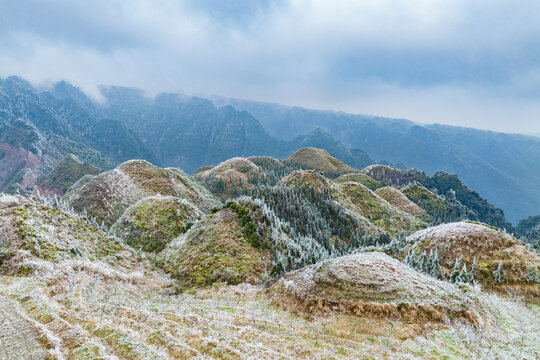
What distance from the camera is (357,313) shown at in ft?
37.6

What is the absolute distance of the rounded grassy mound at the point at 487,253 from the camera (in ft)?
63.5

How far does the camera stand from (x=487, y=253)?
22172mm

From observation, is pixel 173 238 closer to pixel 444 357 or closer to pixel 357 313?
pixel 357 313

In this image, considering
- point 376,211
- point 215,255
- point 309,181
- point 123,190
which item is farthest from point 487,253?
point 123,190

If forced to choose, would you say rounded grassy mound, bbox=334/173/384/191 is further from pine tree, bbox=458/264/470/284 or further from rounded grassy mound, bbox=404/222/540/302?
pine tree, bbox=458/264/470/284

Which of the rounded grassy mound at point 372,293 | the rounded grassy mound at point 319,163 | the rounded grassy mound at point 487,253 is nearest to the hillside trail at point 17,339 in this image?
the rounded grassy mound at point 372,293

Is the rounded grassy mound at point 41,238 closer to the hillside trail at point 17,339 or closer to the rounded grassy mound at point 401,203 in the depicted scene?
the hillside trail at point 17,339

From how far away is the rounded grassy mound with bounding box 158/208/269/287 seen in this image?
1811 cm

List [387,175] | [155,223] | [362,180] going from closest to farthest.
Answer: [155,223]
[362,180]
[387,175]

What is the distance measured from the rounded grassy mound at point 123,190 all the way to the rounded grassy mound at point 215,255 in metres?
28.8

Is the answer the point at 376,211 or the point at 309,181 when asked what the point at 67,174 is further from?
the point at 376,211

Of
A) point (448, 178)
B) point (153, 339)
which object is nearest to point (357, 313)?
point (153, 339)

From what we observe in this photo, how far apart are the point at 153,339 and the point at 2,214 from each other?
16202 mm

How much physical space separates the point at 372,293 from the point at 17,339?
13.1 metres
